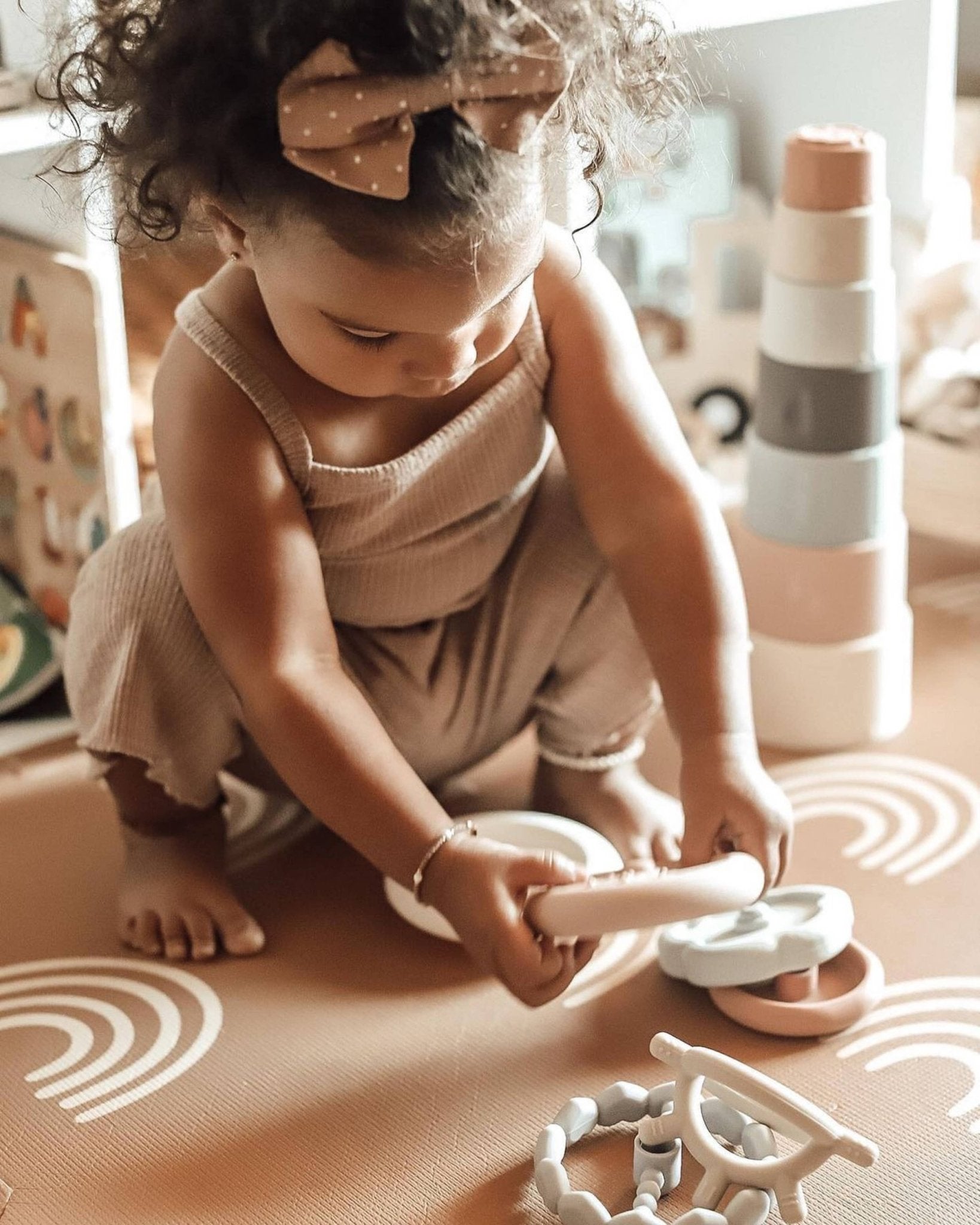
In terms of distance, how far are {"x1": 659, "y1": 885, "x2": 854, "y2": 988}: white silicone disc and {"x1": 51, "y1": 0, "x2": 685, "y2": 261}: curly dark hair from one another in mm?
382

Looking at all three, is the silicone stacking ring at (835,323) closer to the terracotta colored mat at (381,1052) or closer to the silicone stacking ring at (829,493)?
the silicone stacking ring at (829,493)

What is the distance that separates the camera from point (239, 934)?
918 mm

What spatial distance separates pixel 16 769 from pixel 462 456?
415 mm

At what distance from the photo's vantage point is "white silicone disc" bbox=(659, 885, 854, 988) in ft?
2.70

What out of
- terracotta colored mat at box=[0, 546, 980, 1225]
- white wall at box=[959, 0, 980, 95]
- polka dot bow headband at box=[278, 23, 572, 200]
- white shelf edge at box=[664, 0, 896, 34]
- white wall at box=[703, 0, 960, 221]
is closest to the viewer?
polka dot bow headband at box=[278, 23, 572, 200]

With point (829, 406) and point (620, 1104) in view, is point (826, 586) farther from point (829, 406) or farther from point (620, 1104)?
point (620, 1104)

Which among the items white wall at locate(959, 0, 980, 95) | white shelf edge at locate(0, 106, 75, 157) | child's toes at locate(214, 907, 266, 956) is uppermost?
white shelf edge at locate(0, 106, 75, 157)

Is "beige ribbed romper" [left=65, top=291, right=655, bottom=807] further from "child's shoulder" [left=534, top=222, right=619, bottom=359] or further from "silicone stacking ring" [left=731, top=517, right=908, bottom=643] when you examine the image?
"silicone stacking ring" [left=731, top=517, right=908, bottom=643]

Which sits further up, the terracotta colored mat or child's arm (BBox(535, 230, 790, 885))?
child's arm (BBox(535, 230, 790, 885))

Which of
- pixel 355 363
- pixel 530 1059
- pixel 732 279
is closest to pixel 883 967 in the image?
pixel 530 1059

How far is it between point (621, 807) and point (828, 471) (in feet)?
0.85

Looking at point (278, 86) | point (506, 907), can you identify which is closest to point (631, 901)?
point (506, 907)

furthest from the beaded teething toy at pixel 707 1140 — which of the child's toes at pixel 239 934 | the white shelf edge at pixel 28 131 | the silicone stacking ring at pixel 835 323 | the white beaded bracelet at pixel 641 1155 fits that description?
the white shelf edge at pixel 28 131

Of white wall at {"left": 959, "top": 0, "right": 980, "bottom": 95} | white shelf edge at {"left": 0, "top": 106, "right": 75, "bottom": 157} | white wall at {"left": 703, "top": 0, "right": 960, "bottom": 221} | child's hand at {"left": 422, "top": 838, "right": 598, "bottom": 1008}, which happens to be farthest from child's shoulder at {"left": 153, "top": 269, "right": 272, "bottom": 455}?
white wall at {"left": 959, "top": 0, "right": 980, "bottom": 95}
